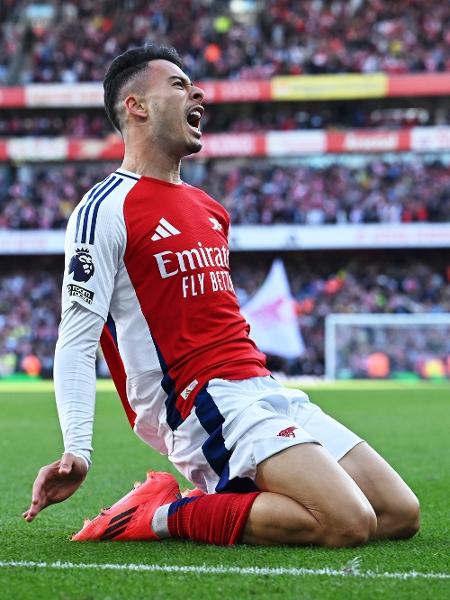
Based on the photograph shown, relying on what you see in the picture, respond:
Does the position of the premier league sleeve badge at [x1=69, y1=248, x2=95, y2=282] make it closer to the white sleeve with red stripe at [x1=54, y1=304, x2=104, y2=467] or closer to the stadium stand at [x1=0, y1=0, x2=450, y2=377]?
the white sleeve with red stripe at [x1=54, y1=304, x2=104, y2=467]

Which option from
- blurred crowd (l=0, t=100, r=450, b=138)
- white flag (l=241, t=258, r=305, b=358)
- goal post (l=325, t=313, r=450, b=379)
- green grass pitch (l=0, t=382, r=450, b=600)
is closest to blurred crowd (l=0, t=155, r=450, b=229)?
blurred crowd (l=0, t=100, r=450, b=138)

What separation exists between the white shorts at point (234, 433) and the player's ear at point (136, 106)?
1.21m

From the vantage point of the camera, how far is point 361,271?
34750mm

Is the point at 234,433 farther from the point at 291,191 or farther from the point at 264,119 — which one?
the point at 264,119

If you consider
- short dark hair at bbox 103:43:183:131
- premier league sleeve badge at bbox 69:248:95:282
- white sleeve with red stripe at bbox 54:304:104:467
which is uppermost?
short dark hair at bbox 103:43:183:131

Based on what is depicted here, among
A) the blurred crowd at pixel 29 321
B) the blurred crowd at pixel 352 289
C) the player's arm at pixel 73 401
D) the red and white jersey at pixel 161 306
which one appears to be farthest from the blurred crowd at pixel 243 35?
the player's arm at pixel 73 401

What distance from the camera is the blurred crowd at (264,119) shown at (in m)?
36.8

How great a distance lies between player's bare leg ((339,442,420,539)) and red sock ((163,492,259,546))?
615 millimetres

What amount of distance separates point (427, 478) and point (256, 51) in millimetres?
31180

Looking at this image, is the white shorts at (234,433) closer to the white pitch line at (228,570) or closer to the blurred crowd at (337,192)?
the white pitch line at (228,570)

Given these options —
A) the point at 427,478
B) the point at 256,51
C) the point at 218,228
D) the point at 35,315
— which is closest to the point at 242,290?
the point at 35,315

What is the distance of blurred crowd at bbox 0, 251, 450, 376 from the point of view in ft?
99.5

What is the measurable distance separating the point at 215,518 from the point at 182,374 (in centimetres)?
59

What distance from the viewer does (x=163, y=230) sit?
4.55m
